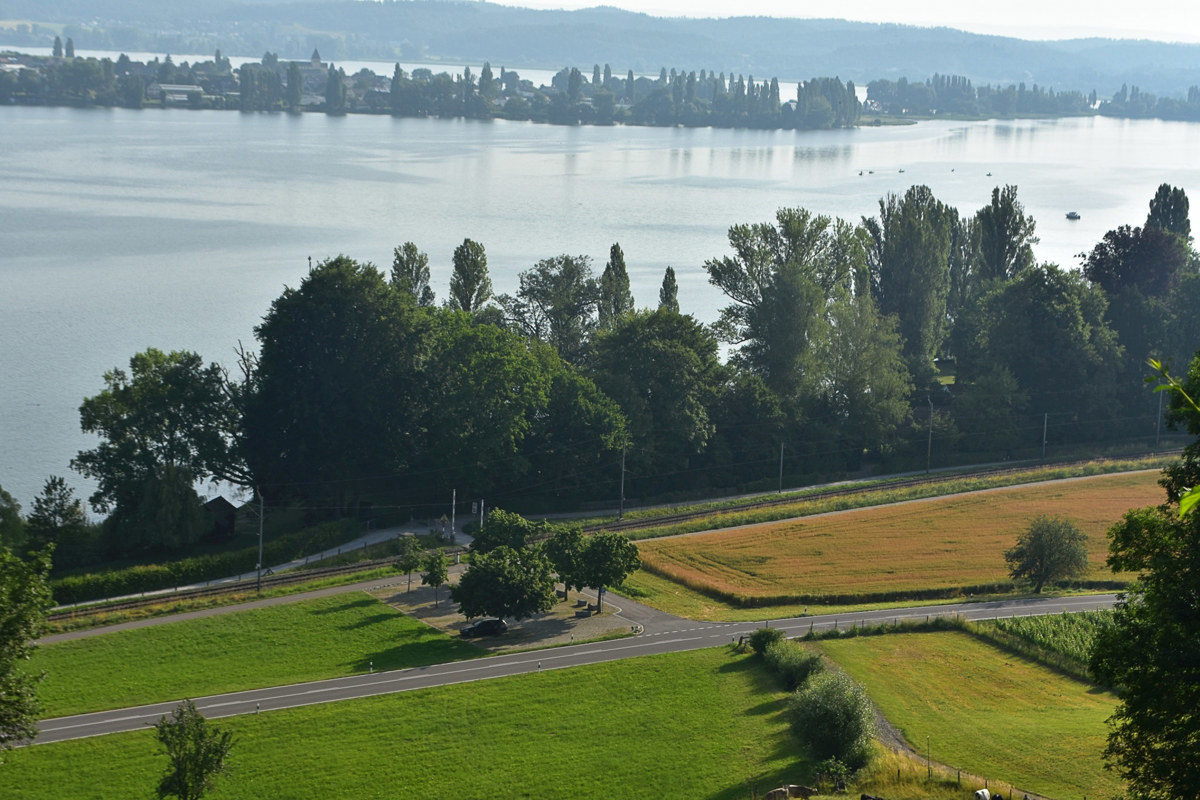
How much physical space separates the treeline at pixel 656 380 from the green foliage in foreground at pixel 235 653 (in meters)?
9.85

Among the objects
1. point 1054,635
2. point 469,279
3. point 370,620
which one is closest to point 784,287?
point 469,279

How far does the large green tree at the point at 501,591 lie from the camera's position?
36.4 metres

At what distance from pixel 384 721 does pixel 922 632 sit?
16769 millimetres

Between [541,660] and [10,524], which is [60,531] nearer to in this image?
[10,524]

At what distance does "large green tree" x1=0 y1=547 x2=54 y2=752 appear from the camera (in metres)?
22.0

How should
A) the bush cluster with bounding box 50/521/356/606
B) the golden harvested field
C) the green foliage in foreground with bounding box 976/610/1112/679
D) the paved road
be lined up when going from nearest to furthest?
the paved road
the green foliage in foreground with bounding box 976/610/1112/679
the bush cluster with bounding box 50/521/356/606
the golden harvested field

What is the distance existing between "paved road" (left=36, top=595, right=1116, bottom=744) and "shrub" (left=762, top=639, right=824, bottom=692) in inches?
110

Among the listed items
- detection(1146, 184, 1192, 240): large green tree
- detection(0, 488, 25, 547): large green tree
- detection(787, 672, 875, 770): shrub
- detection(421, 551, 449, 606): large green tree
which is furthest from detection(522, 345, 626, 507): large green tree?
detection(1146, 184, 1192, 240): large green tree

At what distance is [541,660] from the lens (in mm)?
34438

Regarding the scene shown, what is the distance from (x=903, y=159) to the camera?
189750 mm

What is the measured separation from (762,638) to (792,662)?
228cm

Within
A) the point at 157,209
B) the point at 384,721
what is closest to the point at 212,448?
the point at 384,721

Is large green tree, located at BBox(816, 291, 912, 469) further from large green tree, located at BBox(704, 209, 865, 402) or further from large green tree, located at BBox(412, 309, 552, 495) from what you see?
large green tree, located at BBox(412, 309, 552, 495)

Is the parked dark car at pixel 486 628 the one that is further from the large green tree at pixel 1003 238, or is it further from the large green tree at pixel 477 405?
the large green tree at pixel 1003 238
